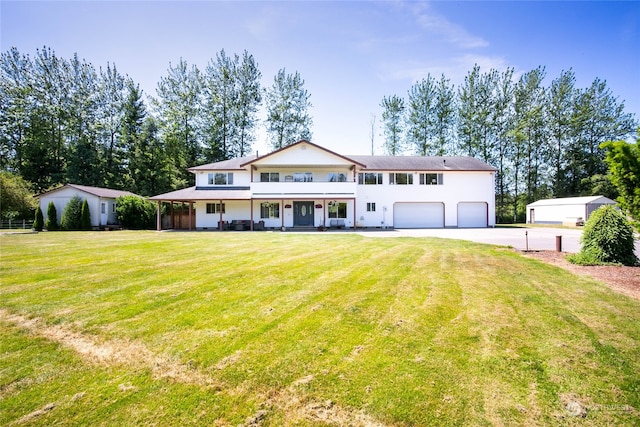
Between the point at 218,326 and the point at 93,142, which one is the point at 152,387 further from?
the point at 93,142

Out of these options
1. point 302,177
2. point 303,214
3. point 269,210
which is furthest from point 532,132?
point 269,210

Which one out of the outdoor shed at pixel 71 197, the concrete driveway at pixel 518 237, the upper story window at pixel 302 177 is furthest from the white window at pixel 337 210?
the outdoor shed at pixel 71 197

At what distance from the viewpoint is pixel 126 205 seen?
88.3 ft

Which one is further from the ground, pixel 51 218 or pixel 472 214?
pixel 472 214

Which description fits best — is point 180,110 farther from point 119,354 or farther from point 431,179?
point 119,354

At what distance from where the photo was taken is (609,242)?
9.16m

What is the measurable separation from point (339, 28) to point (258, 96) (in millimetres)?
30181

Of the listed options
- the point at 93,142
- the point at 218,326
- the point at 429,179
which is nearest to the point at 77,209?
the point at 93,142

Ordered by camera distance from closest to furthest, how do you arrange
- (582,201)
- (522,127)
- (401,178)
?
(401,178) → (582,201) → (522,127)

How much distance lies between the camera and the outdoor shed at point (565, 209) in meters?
30.1

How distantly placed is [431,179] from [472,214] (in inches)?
214

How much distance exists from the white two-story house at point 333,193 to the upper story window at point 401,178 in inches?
3.8

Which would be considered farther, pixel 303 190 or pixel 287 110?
pixel 287 110

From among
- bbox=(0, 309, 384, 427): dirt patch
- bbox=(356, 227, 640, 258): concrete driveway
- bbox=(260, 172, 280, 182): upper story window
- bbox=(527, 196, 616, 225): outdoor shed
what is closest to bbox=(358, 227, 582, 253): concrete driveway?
bbox=(356, 227, 640, 258): concrete driveway
